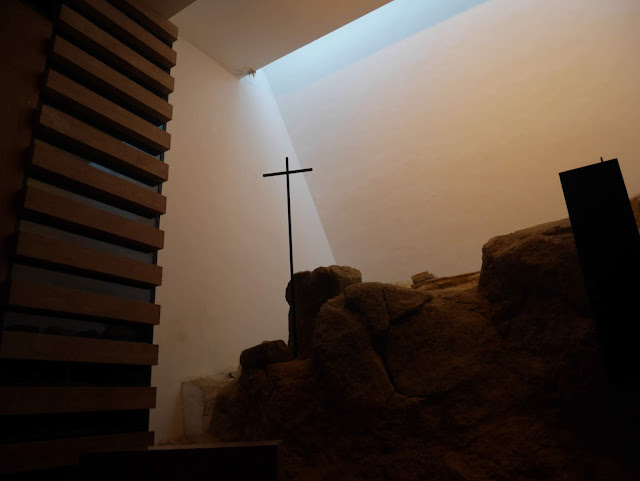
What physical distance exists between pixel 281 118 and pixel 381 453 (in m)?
5.42

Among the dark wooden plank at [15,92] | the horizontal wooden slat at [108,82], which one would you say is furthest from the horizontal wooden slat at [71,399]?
the horizontal wooden slat at [108,82]

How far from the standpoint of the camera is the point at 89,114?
3379 millimetres

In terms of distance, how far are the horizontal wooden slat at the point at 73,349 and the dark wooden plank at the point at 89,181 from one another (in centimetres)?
97

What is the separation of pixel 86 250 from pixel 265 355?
4.35 feet

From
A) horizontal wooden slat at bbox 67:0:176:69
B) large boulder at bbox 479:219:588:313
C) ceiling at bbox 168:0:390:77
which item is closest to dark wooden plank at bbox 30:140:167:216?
horizontal wooden slat at bbox 67:0:176:69

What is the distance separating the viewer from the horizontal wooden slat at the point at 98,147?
3.10 meters

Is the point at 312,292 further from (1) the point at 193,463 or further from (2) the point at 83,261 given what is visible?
(1) the point at 193,463

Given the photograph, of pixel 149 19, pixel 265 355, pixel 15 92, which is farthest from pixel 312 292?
pixel 149 19

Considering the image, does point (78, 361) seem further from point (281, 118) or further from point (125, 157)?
point (281, 118)

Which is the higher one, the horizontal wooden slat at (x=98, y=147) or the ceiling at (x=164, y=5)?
the ceiling at (x=164, y=5)

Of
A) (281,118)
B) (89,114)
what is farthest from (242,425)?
(281,118)

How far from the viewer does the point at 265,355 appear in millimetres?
3090

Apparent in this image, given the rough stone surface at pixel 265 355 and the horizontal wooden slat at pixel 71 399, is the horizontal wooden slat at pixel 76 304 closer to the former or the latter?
the horizontal wooden slat at pixel 71 399

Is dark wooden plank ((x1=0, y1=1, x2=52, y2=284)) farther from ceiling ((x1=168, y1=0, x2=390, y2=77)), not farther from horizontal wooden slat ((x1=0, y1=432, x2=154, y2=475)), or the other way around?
ceiling ((x1=168, y1=0, x2=390, y2=77))
